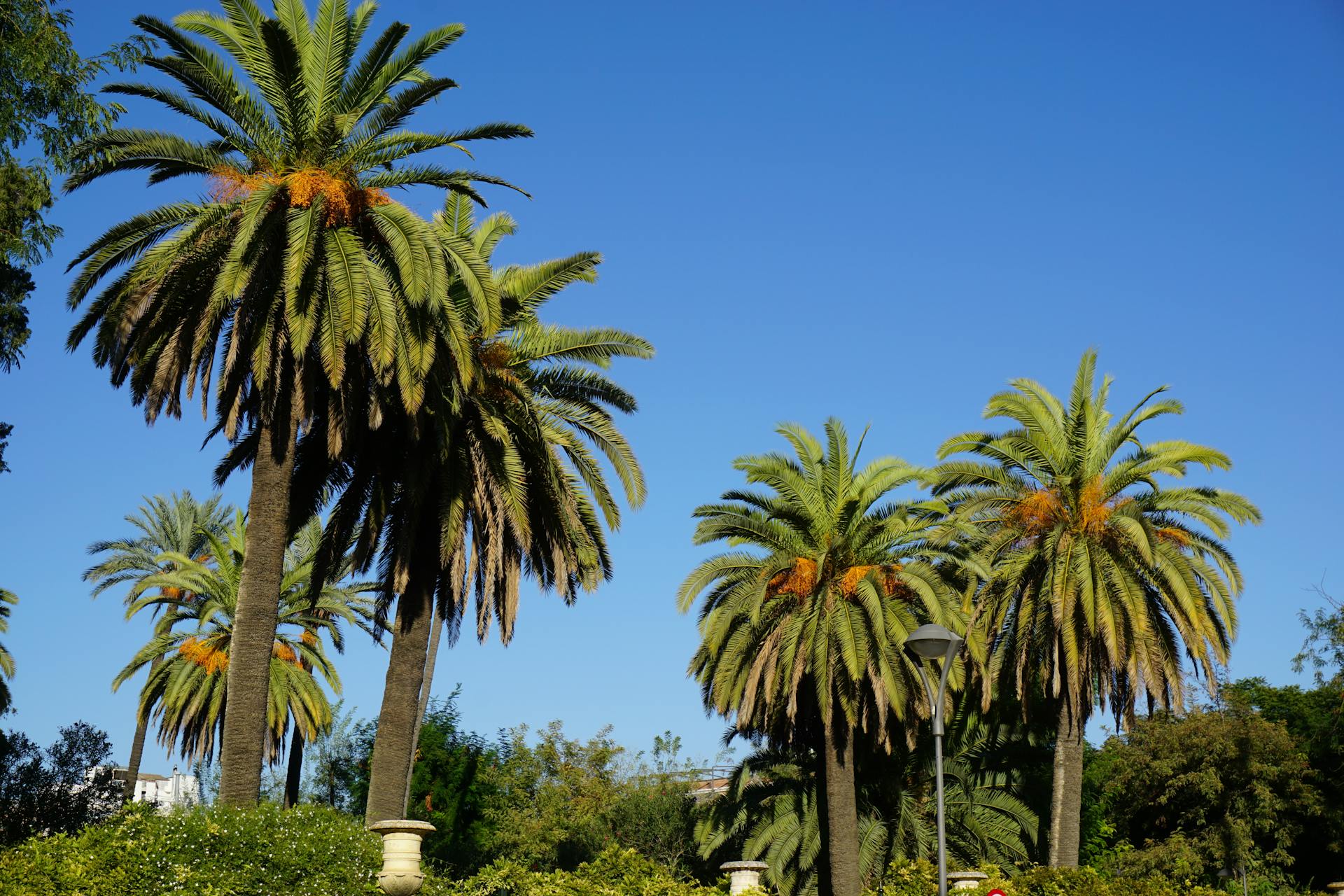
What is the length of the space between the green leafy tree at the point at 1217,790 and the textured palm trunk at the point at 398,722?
24007 millimetres

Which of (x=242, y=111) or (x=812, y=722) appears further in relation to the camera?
(x=812, y=722)

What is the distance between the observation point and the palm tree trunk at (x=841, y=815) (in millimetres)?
26500

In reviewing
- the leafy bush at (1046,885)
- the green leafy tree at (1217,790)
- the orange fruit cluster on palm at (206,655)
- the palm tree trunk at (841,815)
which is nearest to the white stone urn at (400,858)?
the leafy bush at (1046,885)

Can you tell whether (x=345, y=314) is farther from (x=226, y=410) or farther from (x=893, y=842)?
(x=893, y=842)

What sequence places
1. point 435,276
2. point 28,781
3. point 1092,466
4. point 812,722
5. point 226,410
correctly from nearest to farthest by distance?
point 435,276 < point 226,410 < point 1092,466 < point 812,722 < point 28,781

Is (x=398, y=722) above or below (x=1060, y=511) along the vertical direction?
below

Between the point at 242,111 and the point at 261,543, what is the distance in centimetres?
609

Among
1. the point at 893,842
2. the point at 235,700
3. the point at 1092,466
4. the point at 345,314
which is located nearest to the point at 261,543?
the point at 235,700

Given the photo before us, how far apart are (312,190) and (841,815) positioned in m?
16.6

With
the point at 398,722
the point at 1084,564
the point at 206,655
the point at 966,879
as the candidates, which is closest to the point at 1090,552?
the point at 1084,564

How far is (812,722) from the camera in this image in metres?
28.4

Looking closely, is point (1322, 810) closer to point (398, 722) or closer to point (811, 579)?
point (811, 579)

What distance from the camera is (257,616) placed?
17781mm

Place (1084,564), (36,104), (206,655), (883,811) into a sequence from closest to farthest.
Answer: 1. (36,104)
2. (1084,564)
3. (883,811)
4. (206,655)
